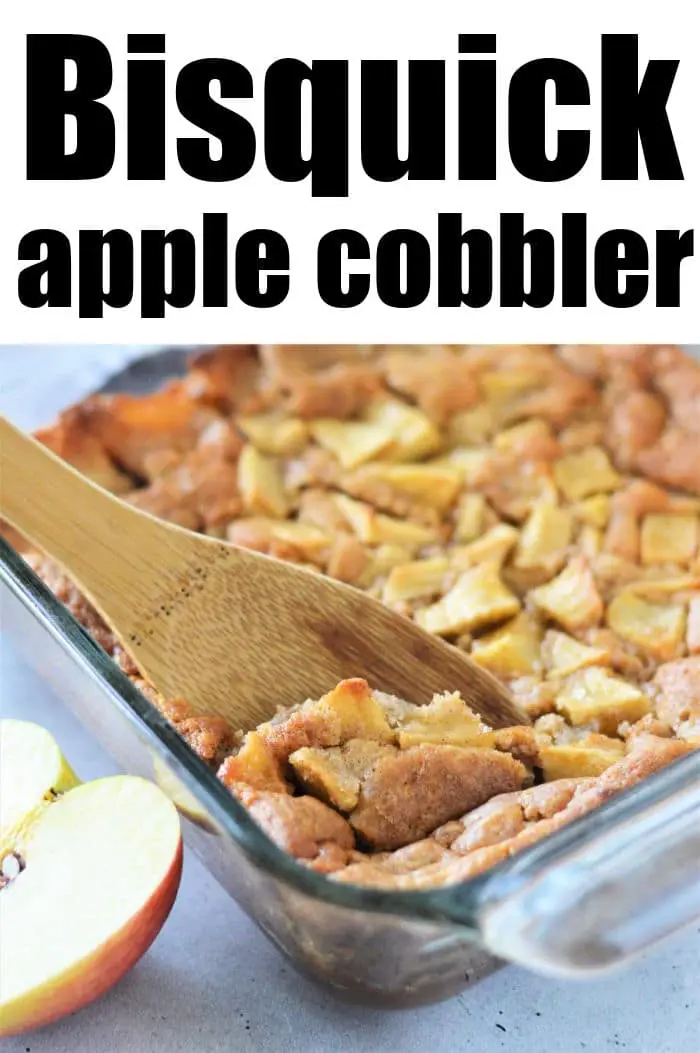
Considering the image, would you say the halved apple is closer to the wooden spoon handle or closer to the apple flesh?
the apple flesh

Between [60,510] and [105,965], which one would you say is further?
[60,510]

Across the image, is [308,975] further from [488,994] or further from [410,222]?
[410,222]

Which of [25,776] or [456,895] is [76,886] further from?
[456,895]

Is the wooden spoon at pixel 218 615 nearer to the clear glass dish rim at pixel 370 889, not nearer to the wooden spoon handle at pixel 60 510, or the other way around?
the wooden spoon handle at pixel 60 510

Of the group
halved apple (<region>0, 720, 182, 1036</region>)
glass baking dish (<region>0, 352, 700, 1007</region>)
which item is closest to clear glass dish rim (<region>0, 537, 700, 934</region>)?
glass baking dish (<region>0, 352, 700, 1007</region>)

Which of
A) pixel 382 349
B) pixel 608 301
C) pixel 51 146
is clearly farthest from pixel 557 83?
pixel 51 146

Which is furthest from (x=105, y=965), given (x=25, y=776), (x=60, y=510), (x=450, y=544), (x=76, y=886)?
(x=450, y=544)
